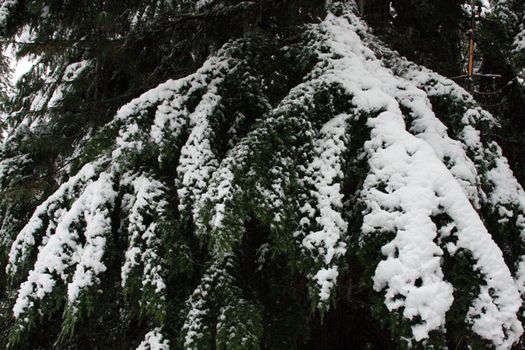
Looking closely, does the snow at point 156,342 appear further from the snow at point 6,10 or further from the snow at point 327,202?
the snow at point 6,10

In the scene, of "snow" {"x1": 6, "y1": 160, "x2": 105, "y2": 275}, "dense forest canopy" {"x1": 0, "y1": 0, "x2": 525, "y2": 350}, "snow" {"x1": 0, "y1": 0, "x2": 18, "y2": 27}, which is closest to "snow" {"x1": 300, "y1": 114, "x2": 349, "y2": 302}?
"dense forest canopy" {"x1": 0, "y1": 0, "x2": 525, "y2": 350}

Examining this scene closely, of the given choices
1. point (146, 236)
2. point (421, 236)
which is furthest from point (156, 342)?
point (421, 236)

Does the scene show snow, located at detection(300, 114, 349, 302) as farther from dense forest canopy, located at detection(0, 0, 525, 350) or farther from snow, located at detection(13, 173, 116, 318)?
snow, located at detection(13, 173, 116, 318)

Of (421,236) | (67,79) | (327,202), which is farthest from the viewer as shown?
(67,79)

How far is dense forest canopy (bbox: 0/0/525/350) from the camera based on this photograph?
976mm

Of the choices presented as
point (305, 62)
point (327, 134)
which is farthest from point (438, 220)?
point (305, 62)

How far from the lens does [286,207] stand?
3.96 feet

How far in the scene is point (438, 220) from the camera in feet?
3.37

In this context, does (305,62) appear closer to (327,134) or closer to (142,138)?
(327,134)

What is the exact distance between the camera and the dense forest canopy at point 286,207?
98 cm

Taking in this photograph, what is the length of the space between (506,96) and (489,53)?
28 centimetres

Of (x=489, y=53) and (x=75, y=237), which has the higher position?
(x=489, y=53)

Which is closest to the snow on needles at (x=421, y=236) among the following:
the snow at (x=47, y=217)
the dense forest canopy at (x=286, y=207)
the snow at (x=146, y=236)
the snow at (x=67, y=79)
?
the dense forest canopy at (x=286, y=207)

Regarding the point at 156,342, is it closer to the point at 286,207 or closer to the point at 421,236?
the point at 286,207
